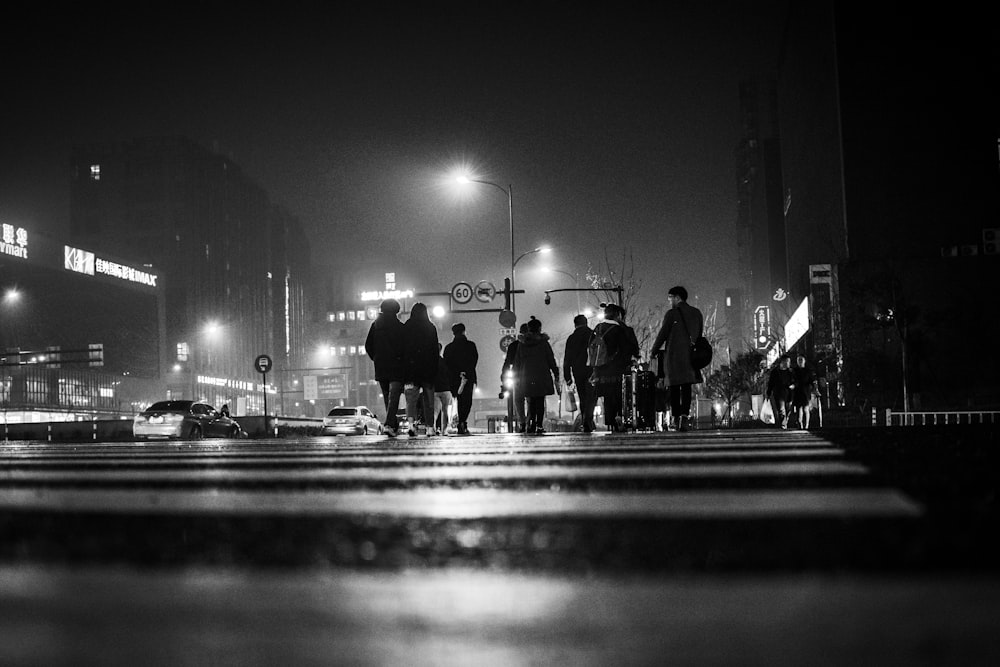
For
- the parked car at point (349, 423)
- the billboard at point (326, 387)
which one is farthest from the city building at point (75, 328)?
the parked car at point (349, 423)

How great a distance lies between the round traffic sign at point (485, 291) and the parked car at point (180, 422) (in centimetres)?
968

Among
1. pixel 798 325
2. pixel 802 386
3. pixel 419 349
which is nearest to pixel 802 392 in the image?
pixel 802 386

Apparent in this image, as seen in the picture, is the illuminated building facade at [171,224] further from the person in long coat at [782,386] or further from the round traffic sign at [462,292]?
the person in long coat at [782,386]

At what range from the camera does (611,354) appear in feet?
48.1

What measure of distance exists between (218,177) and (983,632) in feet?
624

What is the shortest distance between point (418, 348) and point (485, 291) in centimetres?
2243

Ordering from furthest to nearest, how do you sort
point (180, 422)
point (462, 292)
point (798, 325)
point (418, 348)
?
1. point (798, 325)
2. point (462, 292)
3. point (180, 422)
4. point (418, 348)

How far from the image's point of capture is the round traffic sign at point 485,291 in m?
36.6

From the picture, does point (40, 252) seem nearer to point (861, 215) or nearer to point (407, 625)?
point (861, 215)

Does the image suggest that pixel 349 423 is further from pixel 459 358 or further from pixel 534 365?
pixel 534 365

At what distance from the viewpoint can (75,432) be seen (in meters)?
43.9

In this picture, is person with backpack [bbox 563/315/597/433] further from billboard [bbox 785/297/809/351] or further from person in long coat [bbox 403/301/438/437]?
billboard [bbox 785/297/809/351]

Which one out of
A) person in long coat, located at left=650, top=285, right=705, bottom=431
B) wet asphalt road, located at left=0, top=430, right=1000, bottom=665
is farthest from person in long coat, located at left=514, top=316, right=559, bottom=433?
wet asphalt road, located at left=0, top=430, right=1000, bottom=665

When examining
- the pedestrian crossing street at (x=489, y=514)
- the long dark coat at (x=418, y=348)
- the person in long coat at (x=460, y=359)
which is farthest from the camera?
the person in long coat at (x=460, y=359)
